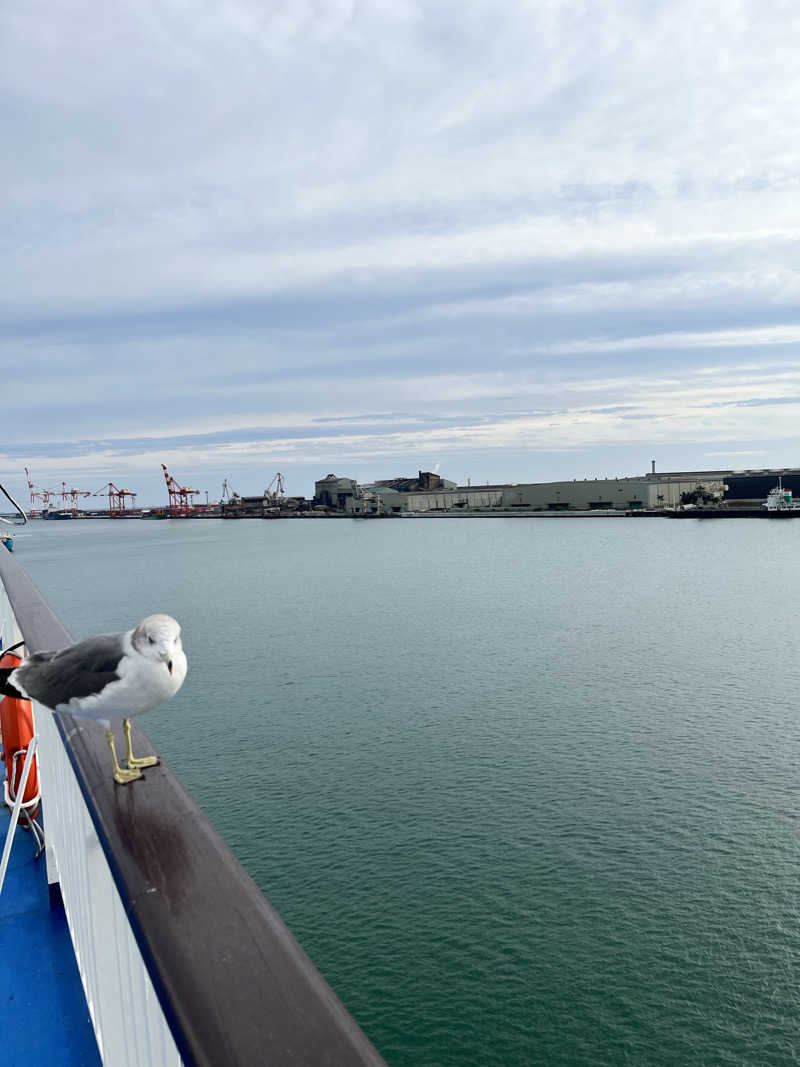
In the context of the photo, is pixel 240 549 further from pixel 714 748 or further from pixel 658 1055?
pixel 658 1055

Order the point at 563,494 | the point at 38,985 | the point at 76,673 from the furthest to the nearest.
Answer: the point at 563,494 < the point at 38,985 < the point at 76,673

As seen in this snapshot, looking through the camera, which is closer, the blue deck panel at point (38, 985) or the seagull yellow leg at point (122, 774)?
the seagull yellow leg at point (122, 774)

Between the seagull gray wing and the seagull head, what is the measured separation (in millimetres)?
123

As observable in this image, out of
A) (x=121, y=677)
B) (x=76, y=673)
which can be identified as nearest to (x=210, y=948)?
(x=121, y=677)

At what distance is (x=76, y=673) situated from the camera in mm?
2549

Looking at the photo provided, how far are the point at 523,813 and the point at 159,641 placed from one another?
14326 millimetres

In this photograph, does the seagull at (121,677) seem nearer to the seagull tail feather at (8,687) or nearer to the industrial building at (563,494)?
the seagull tail feather at (8,687)

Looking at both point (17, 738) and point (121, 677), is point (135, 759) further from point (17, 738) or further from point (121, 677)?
point (17, 738)

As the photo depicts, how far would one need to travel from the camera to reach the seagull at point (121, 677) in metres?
2.40

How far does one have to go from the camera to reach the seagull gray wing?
248cm

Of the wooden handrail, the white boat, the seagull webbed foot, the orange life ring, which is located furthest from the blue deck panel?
the white boat

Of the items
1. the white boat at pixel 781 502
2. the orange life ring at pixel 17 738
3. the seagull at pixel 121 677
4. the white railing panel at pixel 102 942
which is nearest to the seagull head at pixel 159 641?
the seagull at pixel 121 677

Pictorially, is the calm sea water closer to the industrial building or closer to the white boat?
the white boat

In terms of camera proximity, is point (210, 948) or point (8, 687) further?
point (8, 687)
